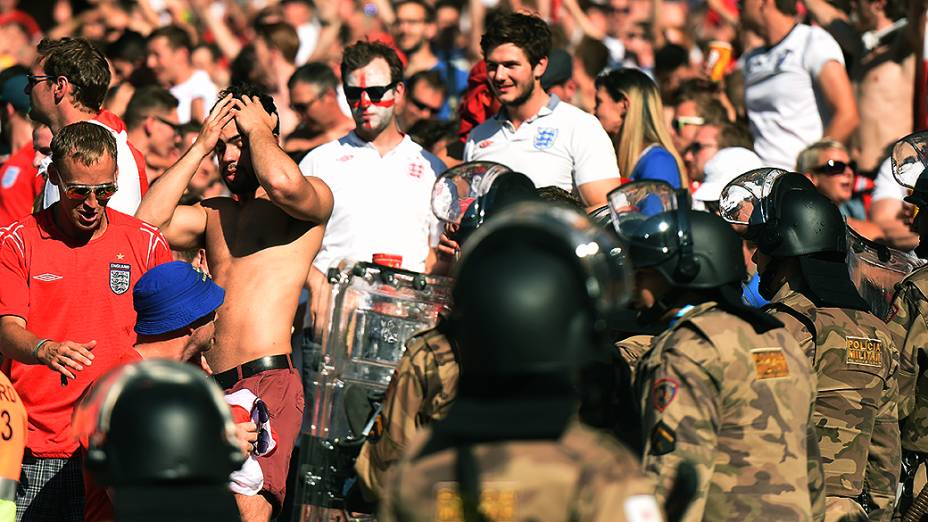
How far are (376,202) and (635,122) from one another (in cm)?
180

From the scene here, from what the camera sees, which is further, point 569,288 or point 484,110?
point 484,110

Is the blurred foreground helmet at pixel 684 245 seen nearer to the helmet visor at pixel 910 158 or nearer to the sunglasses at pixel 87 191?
the helmet visor at pixel 910 158

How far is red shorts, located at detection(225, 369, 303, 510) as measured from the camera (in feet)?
21.2

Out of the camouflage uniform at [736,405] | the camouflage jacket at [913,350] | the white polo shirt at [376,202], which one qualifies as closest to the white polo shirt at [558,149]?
the white polo shirt at [376,202]

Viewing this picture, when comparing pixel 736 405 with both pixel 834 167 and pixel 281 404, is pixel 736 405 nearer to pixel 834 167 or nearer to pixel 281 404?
pixel 281 404

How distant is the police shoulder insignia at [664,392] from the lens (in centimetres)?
438

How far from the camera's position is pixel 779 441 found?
4.55 meters

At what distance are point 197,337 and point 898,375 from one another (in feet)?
10.4

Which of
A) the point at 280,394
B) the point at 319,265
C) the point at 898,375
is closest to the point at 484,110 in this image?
the point at 319,265

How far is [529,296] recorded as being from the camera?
9.70 feet

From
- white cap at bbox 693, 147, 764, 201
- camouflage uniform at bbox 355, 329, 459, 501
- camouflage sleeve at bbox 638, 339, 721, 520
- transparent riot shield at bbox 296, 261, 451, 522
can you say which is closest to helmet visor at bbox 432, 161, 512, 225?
transparent riot shield at bbox 296, 261, 451, 522

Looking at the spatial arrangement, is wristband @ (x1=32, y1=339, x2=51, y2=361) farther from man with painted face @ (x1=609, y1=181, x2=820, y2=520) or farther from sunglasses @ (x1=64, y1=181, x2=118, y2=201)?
man with painted face @ (x1=609, y1=181, x2=820, y2=520)

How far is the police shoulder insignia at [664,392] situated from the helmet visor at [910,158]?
2.77 metres

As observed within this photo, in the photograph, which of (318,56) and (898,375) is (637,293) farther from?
(318,56)
